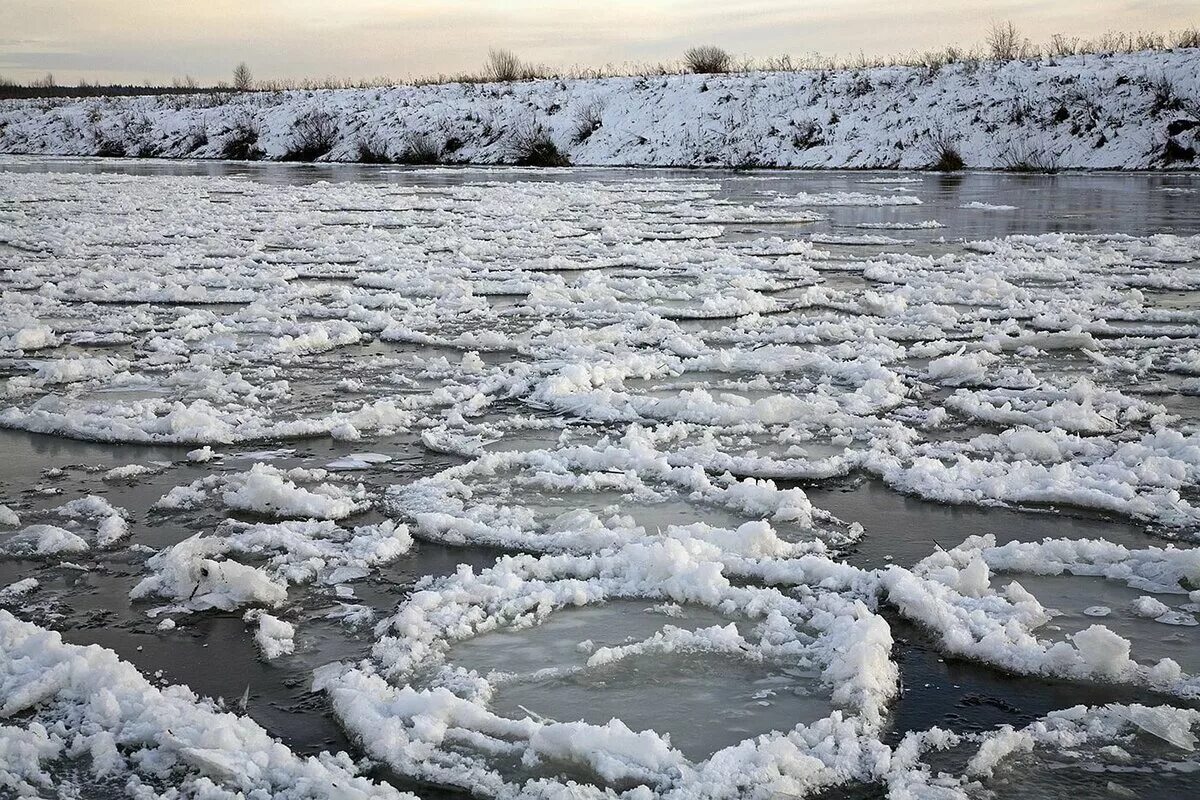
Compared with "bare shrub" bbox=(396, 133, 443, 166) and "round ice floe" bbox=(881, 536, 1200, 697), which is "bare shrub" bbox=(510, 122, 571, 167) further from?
"round ice floe" bbox=(881, 536, 1200, 697)

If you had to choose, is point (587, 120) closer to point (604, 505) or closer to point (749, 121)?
point (749, 121)

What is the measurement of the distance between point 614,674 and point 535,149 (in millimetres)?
28632

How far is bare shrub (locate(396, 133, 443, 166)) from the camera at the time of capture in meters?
32.2

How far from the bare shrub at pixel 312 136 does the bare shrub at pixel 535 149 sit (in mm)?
6349

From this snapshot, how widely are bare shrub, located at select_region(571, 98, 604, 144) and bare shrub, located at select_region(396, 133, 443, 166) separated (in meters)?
3.95

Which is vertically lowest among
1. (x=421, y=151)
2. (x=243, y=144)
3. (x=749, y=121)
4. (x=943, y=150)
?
(x=943, y=150)

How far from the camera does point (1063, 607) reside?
2766mm

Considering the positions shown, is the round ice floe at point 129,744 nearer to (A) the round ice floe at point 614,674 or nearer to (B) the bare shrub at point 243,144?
(A) the round ice floe at point 614,674

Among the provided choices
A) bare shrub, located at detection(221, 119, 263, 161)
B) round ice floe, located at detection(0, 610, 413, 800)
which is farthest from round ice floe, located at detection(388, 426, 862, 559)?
bare shrub, located at detection(221, 119, 263, 161)

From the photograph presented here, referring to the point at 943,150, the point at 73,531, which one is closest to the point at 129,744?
the point at 73,531

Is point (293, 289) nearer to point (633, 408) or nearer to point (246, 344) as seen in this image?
point (246, 344)

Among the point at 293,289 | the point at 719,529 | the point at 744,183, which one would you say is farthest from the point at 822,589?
the point at 744,183

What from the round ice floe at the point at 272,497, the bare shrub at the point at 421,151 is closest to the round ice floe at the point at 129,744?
the round ice floe at the point at 272,497

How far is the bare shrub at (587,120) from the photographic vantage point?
31.8 m
